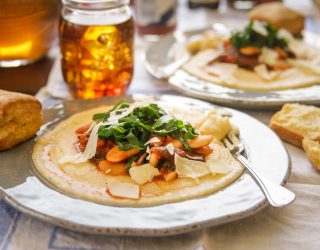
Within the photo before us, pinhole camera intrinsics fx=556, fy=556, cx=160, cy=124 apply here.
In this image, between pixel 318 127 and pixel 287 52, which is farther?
pixel 287 52

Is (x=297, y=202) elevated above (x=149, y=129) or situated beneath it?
situated beneath

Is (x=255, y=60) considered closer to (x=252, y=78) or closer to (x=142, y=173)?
(x=252, y=78)

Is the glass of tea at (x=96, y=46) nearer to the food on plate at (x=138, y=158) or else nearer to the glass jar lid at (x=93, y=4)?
the glass jar lid at (x=93, y=4)

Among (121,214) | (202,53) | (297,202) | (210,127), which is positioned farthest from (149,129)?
(202,53)

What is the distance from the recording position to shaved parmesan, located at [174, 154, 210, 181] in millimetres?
1628

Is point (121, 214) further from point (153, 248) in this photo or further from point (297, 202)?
point (297, 202)

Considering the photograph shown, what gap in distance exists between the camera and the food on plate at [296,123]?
77.7 inches

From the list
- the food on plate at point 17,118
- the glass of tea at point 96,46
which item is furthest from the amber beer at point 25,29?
the food on plate at point 17,118

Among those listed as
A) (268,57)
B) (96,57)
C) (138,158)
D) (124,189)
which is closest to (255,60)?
(268,57)

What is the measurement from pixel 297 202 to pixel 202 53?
1209mm

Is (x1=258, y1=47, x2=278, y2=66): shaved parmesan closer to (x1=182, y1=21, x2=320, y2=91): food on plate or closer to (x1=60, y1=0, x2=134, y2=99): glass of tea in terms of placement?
(x1=182, y1=21, x2=320, y2=91): food on plate

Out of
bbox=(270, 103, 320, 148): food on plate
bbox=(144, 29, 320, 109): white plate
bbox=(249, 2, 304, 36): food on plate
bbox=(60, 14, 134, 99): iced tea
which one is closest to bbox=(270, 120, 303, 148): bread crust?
bbox=(270, 103, 320, 148): food on plate

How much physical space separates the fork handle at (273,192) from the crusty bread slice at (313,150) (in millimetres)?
287

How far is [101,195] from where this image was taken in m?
1.54
